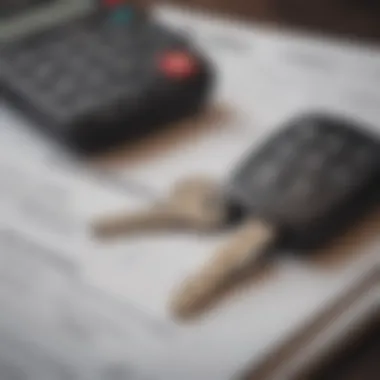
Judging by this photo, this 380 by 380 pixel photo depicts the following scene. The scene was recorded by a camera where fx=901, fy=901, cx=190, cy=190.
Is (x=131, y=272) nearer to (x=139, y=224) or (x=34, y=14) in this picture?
(x=139, y=224)

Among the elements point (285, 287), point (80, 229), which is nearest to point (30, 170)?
point (80, 229)

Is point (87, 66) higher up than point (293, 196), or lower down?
higher up

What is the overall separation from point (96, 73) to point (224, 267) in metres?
0.17

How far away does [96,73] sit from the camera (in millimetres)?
528

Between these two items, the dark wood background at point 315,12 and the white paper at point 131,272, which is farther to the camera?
the dark wood background at point 315,12

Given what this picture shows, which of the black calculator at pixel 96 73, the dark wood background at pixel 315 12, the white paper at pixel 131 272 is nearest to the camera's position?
the white paper at pixel 131 272

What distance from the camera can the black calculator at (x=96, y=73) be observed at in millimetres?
498

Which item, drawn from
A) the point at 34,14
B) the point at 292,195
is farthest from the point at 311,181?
the point at 34,14

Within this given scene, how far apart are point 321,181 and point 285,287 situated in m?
0.06

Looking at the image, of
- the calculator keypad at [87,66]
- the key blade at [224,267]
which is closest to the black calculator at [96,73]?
the calculator keypad at [87,66]

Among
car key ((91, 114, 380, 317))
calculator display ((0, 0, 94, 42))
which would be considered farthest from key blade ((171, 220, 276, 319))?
calculator display ((0, 0, 94, 42))

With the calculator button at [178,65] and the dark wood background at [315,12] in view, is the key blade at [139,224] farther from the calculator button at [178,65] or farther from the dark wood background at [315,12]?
the dark wood background at [315,12]

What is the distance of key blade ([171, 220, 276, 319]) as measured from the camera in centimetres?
40

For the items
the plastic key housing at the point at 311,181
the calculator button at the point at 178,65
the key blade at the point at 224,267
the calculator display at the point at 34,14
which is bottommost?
the key blade at the point at 224,267
